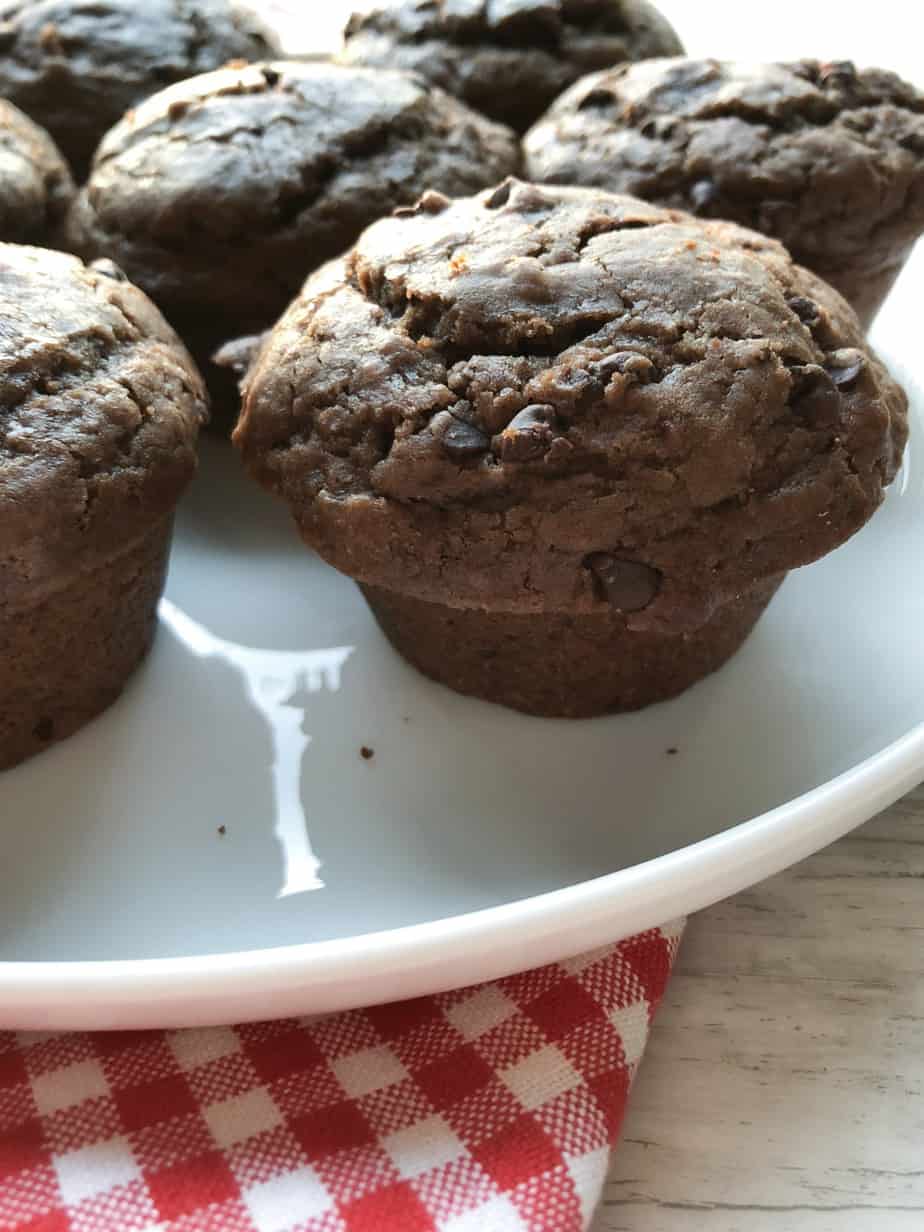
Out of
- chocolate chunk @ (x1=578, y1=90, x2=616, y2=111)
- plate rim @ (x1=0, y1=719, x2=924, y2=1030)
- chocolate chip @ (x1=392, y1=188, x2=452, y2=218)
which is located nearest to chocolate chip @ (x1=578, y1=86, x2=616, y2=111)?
chocolate chunk @ (x1=578, y1=90, x2=616, y2=111)

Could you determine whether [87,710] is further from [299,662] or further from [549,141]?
[549,141]

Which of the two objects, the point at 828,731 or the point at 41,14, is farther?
the point at 41,14

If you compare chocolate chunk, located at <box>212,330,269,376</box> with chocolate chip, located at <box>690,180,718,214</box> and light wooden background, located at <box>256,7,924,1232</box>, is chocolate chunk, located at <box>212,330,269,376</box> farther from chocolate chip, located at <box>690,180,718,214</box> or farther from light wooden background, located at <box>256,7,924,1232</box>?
light wooden background, located at <box>256,7,924,1232</box>

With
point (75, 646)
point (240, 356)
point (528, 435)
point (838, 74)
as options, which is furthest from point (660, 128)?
point (75, 646)

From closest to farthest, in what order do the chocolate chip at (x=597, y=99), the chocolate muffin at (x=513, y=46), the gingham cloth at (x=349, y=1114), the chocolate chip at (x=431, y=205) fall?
1. the gingham cloth at (x=349, y=1114)
2. the chocolate chip at (x=431, y=205)
3. the chocolate chip at (x=597, y=99)
4. the chocolate muffin at (x=513, y=46)

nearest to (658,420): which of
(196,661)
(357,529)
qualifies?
(357,529)

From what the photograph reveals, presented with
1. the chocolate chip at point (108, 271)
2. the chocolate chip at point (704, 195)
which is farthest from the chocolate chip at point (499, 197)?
the chocolate chip at point (108, 271)

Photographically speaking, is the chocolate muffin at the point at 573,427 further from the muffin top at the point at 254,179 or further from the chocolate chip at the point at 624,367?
the muffin top at the point at 254,179
